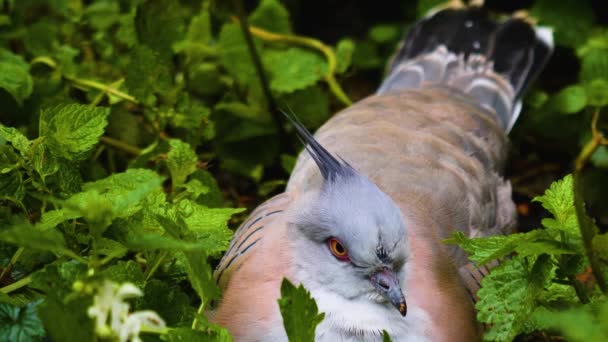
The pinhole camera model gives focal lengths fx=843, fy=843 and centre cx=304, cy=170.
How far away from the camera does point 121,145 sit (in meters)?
3.30

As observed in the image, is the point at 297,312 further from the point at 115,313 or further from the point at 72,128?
the point at 72,128

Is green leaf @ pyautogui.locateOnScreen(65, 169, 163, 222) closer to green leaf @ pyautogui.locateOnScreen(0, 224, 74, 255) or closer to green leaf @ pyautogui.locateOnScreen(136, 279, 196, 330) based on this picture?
green leaf @ pyautogui.locateOnScreen(0, 224, 74, 255)

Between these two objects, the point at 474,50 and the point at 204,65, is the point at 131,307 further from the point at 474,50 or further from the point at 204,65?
the point at 474,50

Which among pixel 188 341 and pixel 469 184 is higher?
pixel 188 341

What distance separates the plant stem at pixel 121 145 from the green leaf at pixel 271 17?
36.6 inches

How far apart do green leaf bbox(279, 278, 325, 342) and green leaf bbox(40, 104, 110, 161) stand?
0.87 meters

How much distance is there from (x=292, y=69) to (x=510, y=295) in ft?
5.82

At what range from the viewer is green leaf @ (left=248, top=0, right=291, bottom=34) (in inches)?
152

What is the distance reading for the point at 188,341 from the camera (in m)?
1.94

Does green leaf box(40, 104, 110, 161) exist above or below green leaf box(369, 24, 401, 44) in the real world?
above

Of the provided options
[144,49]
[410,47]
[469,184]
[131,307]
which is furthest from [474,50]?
[131,307]

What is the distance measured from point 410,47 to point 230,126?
95cm

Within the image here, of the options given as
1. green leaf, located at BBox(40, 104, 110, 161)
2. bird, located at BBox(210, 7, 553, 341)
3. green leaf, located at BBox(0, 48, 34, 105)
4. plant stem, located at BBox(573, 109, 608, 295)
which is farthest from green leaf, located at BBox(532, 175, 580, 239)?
green leaf, located at BBox(0, 48, 34, 105)

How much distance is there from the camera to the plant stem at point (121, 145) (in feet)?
10.7
